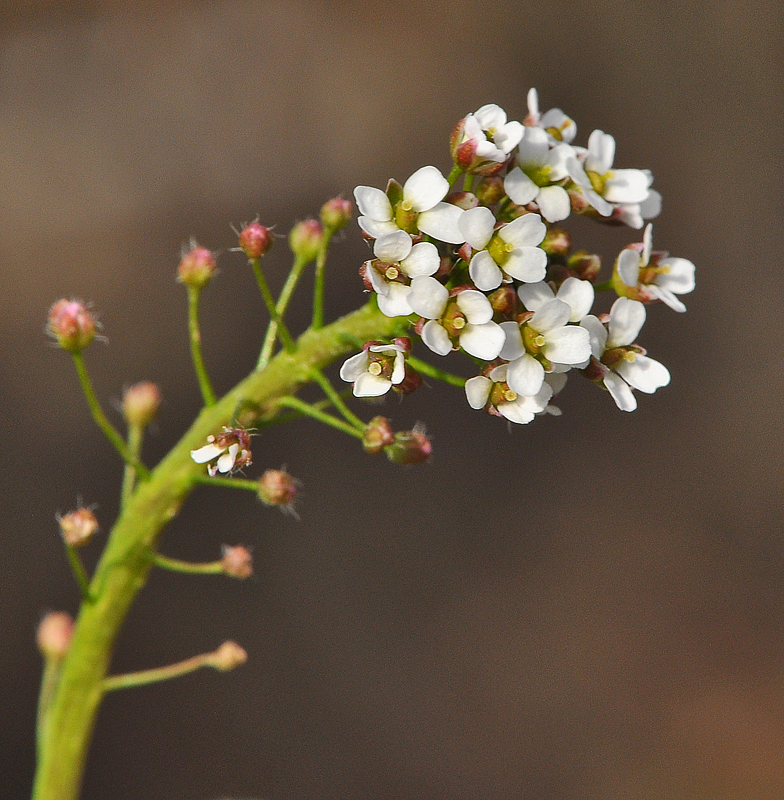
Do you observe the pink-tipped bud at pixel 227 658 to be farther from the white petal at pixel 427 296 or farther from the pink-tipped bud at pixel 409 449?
the white petal at pixel 427 296

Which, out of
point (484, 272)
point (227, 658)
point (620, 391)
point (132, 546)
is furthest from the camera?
point (227, 658)

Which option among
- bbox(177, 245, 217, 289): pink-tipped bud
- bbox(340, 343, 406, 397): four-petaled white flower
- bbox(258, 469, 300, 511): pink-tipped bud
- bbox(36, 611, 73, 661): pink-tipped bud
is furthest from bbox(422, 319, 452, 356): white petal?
bbox(36, 611, 73, 661): pink-tipped bud

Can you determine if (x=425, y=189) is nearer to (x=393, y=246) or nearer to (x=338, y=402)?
(x=393, y=246)

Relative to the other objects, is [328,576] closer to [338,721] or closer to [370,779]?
[338,721]

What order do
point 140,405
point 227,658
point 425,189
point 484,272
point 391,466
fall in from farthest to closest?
point 391,466 < point 140,405 < point 227,658 < point 425,189 < point 484,272

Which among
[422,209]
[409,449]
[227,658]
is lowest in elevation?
[227,658]

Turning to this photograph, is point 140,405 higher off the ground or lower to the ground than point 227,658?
higher

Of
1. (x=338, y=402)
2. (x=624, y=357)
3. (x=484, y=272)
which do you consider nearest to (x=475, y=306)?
(x=484, y=272)
